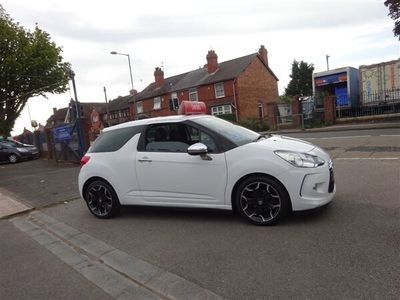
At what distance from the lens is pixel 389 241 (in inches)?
160

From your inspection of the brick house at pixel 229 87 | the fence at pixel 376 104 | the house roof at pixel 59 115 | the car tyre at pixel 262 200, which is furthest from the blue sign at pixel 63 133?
the house roof at pixel 59 115

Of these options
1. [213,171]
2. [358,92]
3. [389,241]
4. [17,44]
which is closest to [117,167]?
[213,171]

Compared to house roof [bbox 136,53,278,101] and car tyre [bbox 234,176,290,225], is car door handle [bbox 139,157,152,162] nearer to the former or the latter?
car tyre [bbox 234,176,290,225]

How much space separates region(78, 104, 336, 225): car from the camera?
486 centimetres

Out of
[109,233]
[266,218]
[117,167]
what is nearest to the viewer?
[266,218]

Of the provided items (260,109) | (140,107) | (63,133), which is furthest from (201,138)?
(140,107)

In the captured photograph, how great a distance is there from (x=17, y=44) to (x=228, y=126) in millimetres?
Result: 33928

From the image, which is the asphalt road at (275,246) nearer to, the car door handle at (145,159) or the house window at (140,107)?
the car door handle at (145,159)

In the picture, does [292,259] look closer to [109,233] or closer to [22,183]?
[109,233]

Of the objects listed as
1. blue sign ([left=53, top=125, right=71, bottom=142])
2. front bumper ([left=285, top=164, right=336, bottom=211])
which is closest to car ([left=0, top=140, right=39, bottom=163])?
blue sign ([left=53, top=125, right=71, bottom=142])

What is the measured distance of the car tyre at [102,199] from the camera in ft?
20.7

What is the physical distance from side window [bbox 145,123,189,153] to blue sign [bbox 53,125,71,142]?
40.4 feet

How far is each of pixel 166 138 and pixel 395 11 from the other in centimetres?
1918

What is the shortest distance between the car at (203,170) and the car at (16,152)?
60.9 ft
